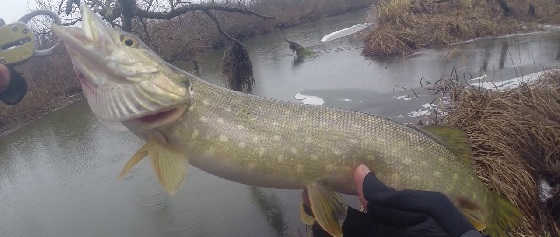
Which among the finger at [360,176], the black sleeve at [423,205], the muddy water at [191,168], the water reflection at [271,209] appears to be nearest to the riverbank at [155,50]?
the muddy water at [191,168]

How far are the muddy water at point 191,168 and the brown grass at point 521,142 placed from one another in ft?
5.82

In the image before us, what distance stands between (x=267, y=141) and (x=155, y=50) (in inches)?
385

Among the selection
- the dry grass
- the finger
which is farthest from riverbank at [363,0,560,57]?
the finger

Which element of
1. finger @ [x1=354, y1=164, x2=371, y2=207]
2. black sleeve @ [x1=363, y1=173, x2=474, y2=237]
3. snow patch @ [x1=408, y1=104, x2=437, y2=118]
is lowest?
snow patch @ [x1=408, y1=104, x2=437, y2=118]

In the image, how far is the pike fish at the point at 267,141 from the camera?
7.39 feet

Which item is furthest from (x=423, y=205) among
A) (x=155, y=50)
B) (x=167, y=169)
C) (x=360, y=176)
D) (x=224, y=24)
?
(x=224, y=24)

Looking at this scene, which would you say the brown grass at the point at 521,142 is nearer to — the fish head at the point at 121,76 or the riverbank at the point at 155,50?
the fish head at the point at 121,76

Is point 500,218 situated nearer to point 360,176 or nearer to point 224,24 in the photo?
point 360,176

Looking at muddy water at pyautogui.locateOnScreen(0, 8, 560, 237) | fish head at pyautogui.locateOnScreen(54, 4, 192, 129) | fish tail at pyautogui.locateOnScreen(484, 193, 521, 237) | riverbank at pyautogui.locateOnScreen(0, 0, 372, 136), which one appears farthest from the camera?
riverbank at pyautogui.locateOnScreen(0, 0, 372, 136)

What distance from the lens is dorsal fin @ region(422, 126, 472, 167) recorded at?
262cm

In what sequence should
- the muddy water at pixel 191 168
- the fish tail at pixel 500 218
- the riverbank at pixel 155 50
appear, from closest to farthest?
1. the fish tail at pixel 500 218
2. the muddy water at pixel 191 168
3. the riverbank at pixel 155 50

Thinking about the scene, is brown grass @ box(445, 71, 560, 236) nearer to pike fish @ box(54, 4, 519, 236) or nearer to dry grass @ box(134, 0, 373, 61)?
pike fish @ box(54, 4, 519, 236)

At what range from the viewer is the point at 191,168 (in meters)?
6.07

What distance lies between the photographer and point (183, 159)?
234 centimetres
